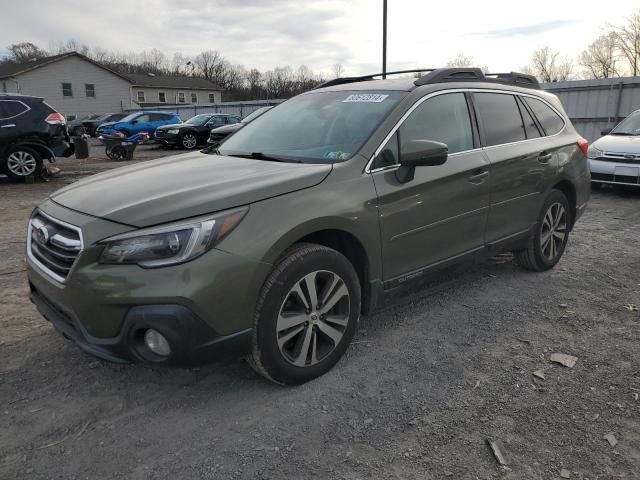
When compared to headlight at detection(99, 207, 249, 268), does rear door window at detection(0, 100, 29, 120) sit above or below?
above

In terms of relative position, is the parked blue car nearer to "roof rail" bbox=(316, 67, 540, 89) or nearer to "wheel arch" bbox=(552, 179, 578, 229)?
"roof rail" bbox=(316, 67, 540, 89)

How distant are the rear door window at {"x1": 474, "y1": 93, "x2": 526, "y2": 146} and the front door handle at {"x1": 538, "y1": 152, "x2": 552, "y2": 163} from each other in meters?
0.23

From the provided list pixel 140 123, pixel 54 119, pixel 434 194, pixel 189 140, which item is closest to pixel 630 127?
pixel 434 194

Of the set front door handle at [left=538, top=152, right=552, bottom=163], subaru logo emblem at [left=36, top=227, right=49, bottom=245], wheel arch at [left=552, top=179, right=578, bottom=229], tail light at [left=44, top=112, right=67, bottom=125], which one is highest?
tail light at [left=44, top=112, right=67, bottom=125]

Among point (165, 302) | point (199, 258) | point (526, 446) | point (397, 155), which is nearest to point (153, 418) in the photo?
point (165, 302)

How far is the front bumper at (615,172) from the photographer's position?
883 cm

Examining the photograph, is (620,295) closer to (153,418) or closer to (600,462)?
(600,462)

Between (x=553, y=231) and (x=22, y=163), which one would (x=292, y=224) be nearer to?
(x=553, y=231)

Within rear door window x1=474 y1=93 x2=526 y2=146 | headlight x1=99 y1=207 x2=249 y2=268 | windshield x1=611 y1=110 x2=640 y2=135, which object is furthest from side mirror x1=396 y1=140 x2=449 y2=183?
windshield x1=611 y1=110 x2=640 y2=135

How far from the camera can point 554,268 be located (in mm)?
5152

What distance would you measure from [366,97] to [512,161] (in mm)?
1394

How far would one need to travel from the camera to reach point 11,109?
11023mm

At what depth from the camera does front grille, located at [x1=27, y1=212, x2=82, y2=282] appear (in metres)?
2.60

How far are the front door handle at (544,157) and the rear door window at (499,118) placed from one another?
0.77ft
